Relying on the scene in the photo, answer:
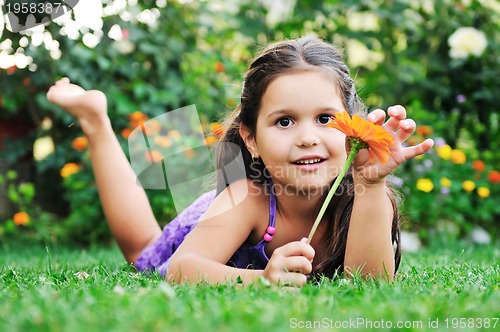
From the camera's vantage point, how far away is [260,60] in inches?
98.2

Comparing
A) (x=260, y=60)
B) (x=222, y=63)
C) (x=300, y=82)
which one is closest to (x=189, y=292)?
(x=300, y=82)

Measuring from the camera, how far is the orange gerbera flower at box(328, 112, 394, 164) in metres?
1.82

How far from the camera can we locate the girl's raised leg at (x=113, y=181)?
3145 millimetres

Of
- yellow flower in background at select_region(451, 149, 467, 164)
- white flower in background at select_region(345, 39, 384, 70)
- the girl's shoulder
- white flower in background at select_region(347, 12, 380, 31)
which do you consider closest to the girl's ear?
the girl's shoulder

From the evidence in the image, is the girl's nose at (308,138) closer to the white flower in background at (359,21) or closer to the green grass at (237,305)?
the green grass at (237,305)

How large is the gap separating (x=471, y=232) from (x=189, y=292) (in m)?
3.52

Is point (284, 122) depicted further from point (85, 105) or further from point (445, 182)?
A: point (445, 182)

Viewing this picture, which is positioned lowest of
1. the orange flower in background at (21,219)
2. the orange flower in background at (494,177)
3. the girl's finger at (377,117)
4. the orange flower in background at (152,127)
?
the orange flower in background at (494,177)

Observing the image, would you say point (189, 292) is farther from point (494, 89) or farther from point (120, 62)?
point (494, 89)

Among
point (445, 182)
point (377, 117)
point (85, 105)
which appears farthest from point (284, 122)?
point (445, 182)

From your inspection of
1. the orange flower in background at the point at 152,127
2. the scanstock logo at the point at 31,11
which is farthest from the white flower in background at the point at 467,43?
the scanstock logo at the point at 31,11

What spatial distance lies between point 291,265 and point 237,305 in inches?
16.0

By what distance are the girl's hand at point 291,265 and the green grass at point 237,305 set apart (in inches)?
2.4

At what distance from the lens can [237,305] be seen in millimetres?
1476
